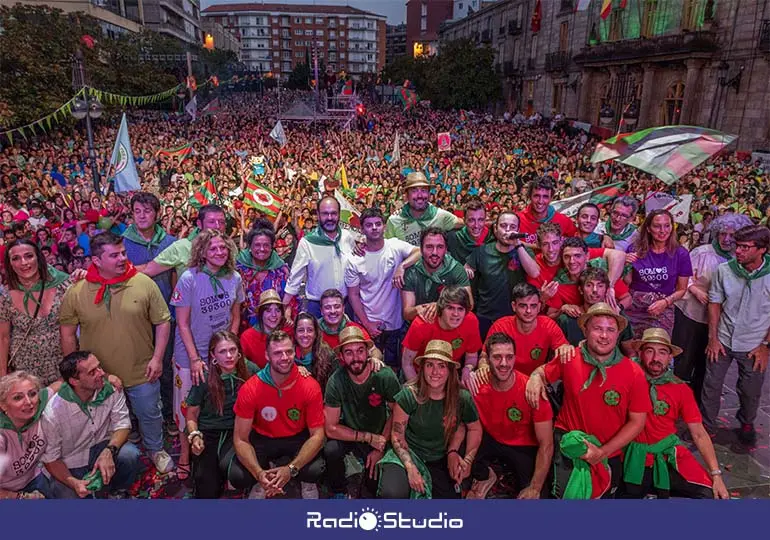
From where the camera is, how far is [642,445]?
12.3 ft

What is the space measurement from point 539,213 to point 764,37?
60.5ft

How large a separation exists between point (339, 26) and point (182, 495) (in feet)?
137

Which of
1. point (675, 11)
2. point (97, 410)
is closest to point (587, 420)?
point (97, 410)

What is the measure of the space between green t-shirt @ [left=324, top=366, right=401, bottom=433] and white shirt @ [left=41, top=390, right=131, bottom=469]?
4.96 ft

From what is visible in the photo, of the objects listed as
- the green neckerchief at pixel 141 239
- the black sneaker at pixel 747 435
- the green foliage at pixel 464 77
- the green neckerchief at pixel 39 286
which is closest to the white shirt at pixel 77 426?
the green neckerchief at pixel 39 286

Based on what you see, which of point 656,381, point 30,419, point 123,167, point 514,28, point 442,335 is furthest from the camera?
point 514,28

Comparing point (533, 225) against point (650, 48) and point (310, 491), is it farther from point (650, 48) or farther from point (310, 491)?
point (650, 48)

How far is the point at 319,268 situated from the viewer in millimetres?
4953

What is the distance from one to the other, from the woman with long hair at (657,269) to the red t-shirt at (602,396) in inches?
50.1

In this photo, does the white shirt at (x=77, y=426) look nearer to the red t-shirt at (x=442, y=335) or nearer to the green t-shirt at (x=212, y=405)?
the green t-shirt at (x=212, y=405)

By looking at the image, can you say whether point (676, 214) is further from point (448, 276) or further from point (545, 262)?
point (448, 276)

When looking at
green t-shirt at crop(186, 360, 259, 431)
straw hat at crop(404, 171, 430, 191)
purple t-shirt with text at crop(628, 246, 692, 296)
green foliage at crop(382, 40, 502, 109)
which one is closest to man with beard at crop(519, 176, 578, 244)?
purple t-shirt with text at crop(628, 246, 692, 296)

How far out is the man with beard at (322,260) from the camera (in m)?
4.94

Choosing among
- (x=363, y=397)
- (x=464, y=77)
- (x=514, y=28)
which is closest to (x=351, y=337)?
(x=363, y=397)
